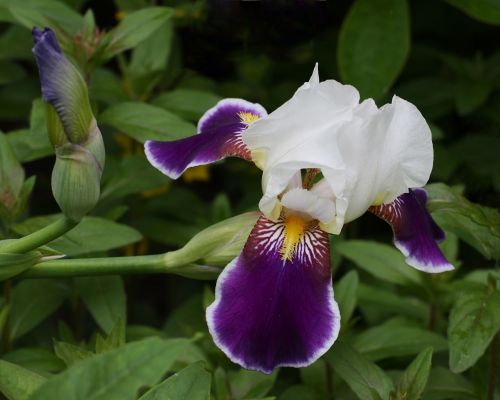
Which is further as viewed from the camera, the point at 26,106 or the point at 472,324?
the point at 26,106

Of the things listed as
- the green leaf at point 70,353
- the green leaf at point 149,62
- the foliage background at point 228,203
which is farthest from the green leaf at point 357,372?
the green leaf at point 149,62

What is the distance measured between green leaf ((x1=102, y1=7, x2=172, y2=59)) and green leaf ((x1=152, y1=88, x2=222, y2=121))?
15 centimetres

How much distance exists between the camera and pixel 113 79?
1898 millimetres

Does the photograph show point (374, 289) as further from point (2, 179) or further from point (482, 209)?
point (2, 179)

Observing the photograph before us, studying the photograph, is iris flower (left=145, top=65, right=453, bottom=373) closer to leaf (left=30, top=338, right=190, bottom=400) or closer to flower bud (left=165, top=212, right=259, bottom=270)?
flower bud (left=165, top=212, right=259, bottom=270)

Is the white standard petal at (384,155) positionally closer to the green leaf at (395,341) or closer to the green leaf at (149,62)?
the green leaf at (395,341)

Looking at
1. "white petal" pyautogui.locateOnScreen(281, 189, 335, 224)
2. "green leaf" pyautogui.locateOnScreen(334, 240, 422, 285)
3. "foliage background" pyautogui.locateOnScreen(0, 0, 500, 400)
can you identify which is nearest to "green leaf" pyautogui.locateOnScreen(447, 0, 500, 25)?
"foliage background" pyautogui.locateOnScreen(0, 0, 500, 400)

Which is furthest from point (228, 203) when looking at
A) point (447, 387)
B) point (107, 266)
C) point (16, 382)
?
point (16, 382)

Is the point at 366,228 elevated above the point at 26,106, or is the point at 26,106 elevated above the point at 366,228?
the point at 26,106

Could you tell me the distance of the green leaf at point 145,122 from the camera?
5.24 ft

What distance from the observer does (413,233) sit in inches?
50.6

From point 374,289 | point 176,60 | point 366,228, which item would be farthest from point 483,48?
point 374,289

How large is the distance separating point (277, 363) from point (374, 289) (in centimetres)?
67

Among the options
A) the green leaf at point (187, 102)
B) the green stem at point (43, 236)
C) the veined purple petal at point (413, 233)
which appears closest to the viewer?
the green stem at point (43, 236)
